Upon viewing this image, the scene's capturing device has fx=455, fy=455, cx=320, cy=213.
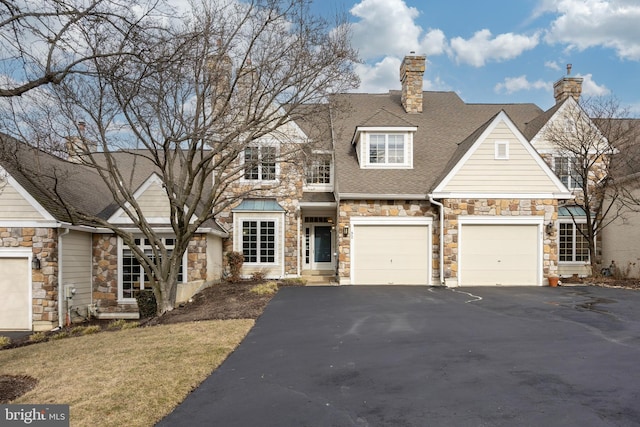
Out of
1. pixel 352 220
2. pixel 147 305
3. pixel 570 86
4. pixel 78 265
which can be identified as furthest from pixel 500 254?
pixel 78 265

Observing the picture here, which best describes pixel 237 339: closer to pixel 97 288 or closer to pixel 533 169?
pixel 97 288

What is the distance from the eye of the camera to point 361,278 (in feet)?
52.2

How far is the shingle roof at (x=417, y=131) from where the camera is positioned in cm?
Answer: 1605

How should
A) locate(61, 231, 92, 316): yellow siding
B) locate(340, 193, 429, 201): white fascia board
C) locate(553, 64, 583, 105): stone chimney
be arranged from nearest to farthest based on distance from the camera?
locate(61, 231, 92, 316): yellow siding
locate(340, 193, 429, 201): white fascia board
locate(553, 64, 583, 105): stone chimney

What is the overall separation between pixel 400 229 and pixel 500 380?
1034 cm

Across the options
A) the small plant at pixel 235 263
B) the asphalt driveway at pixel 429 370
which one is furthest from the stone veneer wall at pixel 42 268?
the asphalt driveway at pixel 429 370

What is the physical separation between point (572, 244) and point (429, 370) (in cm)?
1538

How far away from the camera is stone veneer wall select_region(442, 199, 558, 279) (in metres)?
15.6

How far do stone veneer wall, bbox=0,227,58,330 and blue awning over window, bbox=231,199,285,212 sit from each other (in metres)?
6.32

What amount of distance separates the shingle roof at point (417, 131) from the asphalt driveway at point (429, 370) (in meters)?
6.08

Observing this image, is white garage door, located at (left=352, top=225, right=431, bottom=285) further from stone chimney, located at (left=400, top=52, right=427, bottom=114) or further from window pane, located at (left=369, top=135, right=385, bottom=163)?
stone chimney, located at (left=400, top=52, right=427, bottom=114)

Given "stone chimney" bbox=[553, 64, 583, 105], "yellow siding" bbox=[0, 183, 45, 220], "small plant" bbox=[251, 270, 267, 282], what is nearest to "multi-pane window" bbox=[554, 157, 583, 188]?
"stone chimney" bbox=[553, 64, 583, 105]

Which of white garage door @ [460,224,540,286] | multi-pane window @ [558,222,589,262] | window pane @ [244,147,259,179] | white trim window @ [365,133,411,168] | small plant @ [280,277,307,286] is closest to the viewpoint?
white garage door @ [460,224,540,286]

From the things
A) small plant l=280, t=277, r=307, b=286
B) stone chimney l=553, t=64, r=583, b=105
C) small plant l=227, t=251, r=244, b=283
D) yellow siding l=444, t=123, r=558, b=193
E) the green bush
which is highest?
stone chimney l=553, t=64, r=583, b=105
